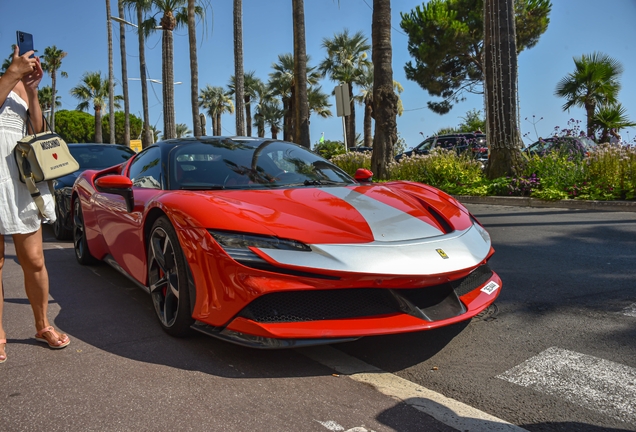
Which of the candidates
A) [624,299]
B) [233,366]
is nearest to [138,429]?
[233,366]

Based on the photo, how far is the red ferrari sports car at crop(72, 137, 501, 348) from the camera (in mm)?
2646

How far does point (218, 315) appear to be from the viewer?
278 cm

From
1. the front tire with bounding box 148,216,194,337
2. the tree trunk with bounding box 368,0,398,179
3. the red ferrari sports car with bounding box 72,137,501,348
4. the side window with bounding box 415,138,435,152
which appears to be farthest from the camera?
the side window with bounding box 415,138,435,152

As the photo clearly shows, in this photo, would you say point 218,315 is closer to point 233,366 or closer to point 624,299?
point 233,366

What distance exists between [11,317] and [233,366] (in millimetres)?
1989

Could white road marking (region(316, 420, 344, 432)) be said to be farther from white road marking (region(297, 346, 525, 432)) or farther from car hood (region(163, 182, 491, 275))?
car hood (region(163, 182, 491, 275))

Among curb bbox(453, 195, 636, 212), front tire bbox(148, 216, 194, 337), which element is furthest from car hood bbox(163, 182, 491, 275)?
curb bbox(453, 195, 636, 212)

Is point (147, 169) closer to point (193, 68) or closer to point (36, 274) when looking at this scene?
point (36, 274)

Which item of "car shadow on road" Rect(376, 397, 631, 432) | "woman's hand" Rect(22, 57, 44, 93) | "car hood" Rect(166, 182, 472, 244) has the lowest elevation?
"car shadow on road" Rect(376, 397, 631, 432)

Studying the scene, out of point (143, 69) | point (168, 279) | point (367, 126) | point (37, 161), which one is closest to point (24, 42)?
point (37, 161)

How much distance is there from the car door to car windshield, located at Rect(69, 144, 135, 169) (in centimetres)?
420

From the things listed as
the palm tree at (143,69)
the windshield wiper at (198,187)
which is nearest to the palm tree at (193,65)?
the palm tree at (143,69)

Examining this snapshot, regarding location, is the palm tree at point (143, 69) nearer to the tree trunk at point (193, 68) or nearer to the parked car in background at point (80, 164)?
the tree trunk at point (193, 68)

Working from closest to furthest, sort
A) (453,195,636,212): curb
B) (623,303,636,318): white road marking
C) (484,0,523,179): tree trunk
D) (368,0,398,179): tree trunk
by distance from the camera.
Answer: (623,303,636,318): white road marking → (453,195,636,212): curb → (484,0,523,179): tree trunk → (368,0,398,179): tree trunk
